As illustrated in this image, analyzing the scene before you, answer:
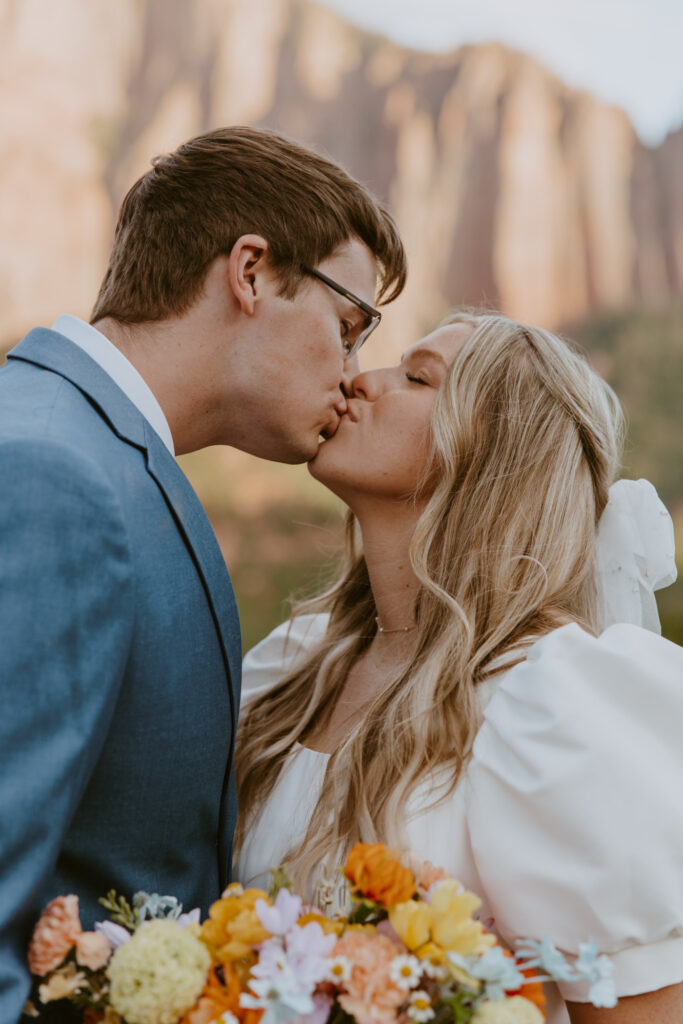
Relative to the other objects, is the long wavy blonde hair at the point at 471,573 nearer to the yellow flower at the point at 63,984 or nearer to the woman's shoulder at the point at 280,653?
the woman's shoulder at the point at 280,653

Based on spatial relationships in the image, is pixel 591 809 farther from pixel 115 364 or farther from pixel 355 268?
pixel 355 268

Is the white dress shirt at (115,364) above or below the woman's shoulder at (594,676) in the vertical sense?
above

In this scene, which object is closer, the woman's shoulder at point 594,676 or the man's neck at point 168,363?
the woman's shoulder at point 594,676

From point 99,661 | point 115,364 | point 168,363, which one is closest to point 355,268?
point 168,363

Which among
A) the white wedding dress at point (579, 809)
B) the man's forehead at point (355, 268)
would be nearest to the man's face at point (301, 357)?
the man's forehead at point (355, 268)

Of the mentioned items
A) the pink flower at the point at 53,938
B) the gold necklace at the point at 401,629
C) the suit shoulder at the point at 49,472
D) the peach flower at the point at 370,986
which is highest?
the suit shoulder at the point at 49,472

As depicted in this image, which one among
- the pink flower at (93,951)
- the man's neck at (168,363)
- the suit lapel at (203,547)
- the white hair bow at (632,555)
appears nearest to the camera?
the pink flower at (93,951)

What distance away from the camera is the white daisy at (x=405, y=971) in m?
1.09

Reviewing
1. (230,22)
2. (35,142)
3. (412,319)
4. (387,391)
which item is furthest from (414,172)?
(387,391)

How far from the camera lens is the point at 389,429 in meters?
2.31

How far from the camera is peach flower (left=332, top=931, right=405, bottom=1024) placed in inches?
42.9

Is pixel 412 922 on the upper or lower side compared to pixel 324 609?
upper

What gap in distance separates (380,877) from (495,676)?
0.78 meters

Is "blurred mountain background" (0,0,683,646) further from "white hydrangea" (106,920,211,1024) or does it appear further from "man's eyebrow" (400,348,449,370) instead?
"white hydrangea" (106,920,211,1024)
